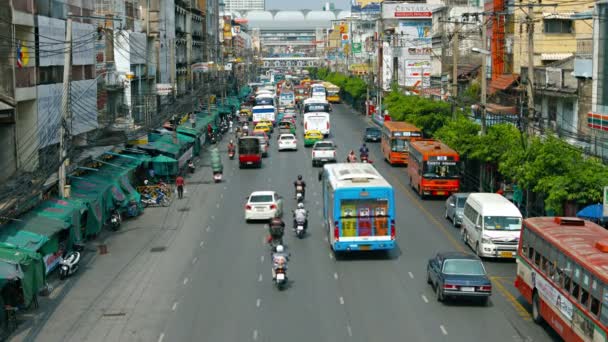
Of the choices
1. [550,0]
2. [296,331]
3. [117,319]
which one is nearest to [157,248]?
[117,319]

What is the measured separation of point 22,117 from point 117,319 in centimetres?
1437

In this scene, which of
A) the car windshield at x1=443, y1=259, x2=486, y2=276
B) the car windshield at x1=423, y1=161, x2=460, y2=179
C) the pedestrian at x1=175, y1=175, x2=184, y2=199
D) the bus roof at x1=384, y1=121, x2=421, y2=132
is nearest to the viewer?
the car windshield at x1=443, y1=259, x2=486, y2=276

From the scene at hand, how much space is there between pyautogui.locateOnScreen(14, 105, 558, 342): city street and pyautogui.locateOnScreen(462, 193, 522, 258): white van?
23.9 inches

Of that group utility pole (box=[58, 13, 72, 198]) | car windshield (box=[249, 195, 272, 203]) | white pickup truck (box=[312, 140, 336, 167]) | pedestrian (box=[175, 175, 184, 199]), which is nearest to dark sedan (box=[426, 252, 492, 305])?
utility pole (box=[58, 13, 72, 198])

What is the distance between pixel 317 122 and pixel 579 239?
191 feet

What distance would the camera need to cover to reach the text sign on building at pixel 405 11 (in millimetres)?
142250

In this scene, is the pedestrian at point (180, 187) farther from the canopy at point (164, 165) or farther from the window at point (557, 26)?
the window at point (557, 26)

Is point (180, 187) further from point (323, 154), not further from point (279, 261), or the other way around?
point (279, 261)

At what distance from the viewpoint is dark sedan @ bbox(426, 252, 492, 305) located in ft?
83.5

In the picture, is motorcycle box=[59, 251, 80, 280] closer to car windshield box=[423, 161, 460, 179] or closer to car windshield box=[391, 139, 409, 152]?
car windshield box=[423, 161, 460, 179]

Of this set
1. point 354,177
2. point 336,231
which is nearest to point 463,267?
point 336,231

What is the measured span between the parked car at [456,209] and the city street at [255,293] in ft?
2.02

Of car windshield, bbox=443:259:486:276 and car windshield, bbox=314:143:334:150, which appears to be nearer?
car windshield, bbox=443:259:486:276

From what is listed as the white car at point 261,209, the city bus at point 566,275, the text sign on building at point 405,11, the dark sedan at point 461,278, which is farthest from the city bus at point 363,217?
the text sign on building at point 405,11
